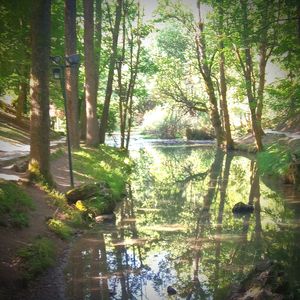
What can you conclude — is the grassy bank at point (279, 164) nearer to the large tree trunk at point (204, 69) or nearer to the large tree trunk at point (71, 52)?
the large tree trunk at point (71, 52)

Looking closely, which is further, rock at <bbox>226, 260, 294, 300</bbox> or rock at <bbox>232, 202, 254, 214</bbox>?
rock at <bbox>232, 202, 254, 214</bbox>

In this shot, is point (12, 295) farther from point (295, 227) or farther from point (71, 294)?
point (295, 227)

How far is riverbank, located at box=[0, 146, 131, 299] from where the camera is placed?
606cm

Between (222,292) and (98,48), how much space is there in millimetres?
20336

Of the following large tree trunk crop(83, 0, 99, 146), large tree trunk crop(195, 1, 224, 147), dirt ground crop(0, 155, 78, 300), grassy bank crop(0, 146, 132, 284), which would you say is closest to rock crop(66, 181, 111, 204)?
grassy bank crop(0, 146, 132, 284)

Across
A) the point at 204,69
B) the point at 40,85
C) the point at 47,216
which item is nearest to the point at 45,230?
the point at 47,216

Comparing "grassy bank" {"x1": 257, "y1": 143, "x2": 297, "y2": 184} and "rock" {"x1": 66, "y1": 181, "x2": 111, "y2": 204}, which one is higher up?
"grassy bank" {"x1": 257, "y1": 143, "x2": 297, "y2": 184}

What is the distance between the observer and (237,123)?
5238cm

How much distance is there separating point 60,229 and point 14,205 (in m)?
1.17

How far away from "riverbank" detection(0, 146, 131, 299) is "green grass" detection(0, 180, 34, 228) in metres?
0.14

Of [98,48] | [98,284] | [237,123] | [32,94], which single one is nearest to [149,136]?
[237,123]

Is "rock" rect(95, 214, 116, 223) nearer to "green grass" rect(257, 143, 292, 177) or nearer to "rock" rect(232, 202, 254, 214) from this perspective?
"rock" rect(232, 202, 254, 214)

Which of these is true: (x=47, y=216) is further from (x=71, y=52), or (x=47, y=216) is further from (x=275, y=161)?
(x=275, y=161)

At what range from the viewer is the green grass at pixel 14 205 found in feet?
25.8
